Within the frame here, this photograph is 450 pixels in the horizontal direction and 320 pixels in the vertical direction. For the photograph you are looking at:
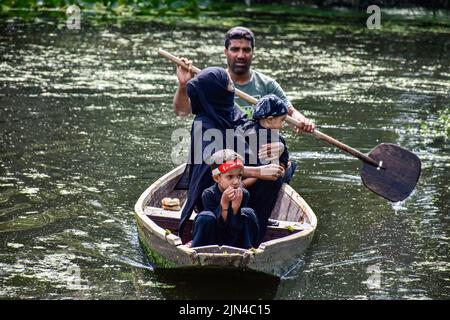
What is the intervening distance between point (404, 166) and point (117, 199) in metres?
2.68

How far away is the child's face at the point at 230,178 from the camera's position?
6359 mm

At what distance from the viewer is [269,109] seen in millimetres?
6684

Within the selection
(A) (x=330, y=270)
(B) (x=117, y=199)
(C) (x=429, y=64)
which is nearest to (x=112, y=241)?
(B) (x=117, y=199)

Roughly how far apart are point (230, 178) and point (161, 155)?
13.8 ft

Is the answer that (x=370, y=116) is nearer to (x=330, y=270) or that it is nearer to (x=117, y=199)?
(x=117, y=199)

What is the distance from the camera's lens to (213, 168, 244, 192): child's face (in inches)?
250

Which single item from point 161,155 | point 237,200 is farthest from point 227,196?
point 161,155

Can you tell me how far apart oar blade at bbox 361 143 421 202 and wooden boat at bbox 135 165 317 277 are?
89cm

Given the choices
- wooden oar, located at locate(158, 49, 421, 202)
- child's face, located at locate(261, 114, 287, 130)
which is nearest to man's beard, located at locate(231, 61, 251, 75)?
wooden oar, located at locate(158, 49, 421, 202)

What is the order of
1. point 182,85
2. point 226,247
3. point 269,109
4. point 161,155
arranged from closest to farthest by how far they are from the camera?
point 226,247 < point 269,109 < point 182,85 < point 161,155

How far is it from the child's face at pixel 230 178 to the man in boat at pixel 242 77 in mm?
1306

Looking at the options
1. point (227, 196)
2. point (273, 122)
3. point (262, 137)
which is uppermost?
point (273, 122)

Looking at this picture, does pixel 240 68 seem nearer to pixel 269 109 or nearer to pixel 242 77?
pixel 242 77

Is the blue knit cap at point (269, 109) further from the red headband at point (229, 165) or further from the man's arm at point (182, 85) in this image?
the man's arm at point (182, 85)
